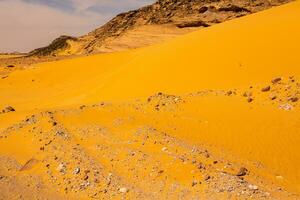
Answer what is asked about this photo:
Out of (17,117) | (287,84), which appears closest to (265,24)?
(287,84)

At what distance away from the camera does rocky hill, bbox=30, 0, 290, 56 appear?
2908 centimetres

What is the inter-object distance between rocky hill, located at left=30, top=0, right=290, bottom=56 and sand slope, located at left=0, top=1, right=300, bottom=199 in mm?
12730

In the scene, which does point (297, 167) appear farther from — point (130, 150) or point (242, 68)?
point (242, 68)

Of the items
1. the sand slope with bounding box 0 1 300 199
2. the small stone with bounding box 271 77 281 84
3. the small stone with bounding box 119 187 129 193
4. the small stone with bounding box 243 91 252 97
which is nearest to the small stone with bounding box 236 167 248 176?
the sand slope with bounding box 0 1 300 199

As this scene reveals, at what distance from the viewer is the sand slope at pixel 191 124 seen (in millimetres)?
7645

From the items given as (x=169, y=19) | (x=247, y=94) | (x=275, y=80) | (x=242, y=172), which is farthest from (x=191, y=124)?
(x=169, y=19)

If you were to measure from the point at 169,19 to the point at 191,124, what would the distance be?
21.2m

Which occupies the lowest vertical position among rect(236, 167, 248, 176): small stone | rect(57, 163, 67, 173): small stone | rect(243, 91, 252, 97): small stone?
rect(236, 167, 248, 176): small stone

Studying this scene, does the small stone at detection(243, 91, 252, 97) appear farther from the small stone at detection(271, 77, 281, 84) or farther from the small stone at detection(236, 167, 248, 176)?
the small stone at detection(236, 167, 248, 176)

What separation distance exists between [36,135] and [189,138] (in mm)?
3162

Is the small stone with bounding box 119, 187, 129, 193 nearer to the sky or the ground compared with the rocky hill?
nearer to the ground

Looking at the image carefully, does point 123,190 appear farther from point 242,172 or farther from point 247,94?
point 247,94

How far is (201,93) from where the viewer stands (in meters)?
11.9

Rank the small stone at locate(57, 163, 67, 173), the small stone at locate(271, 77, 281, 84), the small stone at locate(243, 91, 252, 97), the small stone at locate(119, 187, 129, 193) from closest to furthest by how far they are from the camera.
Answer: the small stone at locate(119, 187, 129, 193)
the small stone at locate(57, 163, 67, 173)
the small stone at locate(243, 91, 252, 97)
the small stone at locate(271, 77, 281, 84)
